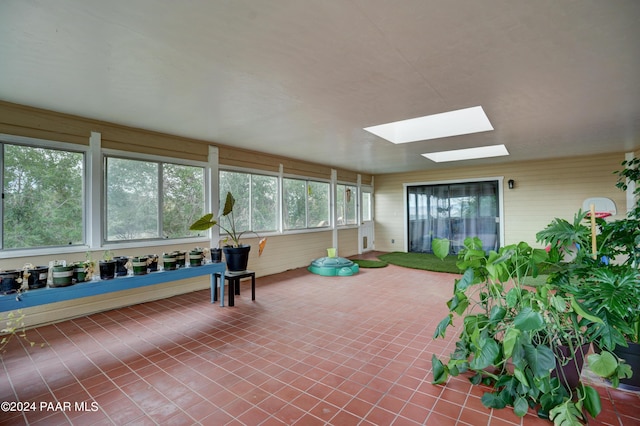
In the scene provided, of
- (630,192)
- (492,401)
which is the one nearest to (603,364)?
(492,401)

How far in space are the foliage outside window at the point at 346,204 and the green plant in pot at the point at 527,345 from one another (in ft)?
21.1

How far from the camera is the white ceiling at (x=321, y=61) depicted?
6.27ft

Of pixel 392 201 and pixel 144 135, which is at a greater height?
pixel 144 135

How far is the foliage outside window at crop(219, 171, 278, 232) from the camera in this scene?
5.90m

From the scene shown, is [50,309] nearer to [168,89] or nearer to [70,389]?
[70,389]

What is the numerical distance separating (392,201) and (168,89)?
8139mm

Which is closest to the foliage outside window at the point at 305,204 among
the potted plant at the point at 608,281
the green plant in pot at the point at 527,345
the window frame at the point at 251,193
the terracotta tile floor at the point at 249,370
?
the window frame at the point at 251,193

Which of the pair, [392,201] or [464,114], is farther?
[392,201]

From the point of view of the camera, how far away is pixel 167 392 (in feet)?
7.57

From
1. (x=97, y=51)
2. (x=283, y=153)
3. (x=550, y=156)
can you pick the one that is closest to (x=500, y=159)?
(x=550, y=156)

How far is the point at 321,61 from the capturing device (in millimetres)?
2541

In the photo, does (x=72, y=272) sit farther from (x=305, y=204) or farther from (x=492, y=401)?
(x=305, y=204)

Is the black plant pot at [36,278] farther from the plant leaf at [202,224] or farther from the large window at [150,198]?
the plant leaf at [202,224]

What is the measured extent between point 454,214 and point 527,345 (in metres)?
7.78
